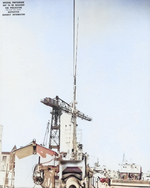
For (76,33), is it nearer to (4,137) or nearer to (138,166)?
(4,137)

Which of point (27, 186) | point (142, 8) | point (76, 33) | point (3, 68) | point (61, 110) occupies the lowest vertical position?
point (27, 186)

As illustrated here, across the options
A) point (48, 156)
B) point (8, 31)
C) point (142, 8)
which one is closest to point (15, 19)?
point (8, 31)

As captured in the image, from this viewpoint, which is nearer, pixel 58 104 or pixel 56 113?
pixel 58 104

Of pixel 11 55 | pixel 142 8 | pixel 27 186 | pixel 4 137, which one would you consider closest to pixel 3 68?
pixel 11 55

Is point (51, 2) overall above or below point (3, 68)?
above

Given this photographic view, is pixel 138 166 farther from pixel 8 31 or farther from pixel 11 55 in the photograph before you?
pixel 8 31

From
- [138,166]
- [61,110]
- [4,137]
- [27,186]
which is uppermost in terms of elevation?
[61,110]

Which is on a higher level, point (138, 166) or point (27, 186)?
point (138, 166)

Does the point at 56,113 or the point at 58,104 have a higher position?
the point at 58,104

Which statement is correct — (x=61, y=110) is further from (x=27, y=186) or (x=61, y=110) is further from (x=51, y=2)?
(x=51, y=2)
